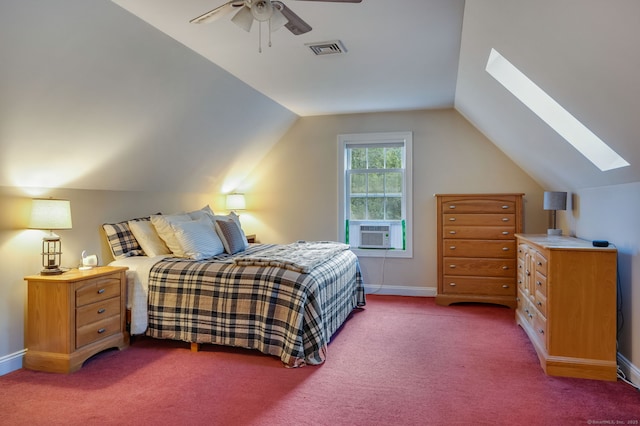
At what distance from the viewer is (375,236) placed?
556 cm

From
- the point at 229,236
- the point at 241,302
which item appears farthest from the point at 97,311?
the point at 229,236

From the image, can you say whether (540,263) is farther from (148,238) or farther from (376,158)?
(148,238)

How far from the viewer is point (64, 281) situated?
9.65 feet

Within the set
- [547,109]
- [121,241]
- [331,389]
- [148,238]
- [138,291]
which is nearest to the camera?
[331,389]

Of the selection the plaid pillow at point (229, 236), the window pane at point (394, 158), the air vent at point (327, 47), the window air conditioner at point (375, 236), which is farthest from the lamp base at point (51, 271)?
the window pane at point (394, 158)

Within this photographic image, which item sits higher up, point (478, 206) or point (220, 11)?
point (220, 11)

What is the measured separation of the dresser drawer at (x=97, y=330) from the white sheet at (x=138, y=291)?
0.12 metres

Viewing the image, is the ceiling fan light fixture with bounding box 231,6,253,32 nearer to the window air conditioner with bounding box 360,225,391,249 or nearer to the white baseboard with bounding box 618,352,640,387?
the white baseboard with bounding box 618,352,640,387

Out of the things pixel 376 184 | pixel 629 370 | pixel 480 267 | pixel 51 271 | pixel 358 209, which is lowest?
pixel 629 370

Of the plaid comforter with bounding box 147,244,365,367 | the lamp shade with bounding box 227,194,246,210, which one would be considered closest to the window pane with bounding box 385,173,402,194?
the lamp shade with bounding box 227,194,246,210

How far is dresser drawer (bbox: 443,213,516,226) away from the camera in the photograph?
479 cm

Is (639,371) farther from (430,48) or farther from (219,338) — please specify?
(219,338)

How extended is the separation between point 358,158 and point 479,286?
7.29ft

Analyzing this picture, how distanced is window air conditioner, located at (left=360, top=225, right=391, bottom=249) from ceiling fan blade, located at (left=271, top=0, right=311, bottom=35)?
340 cm
